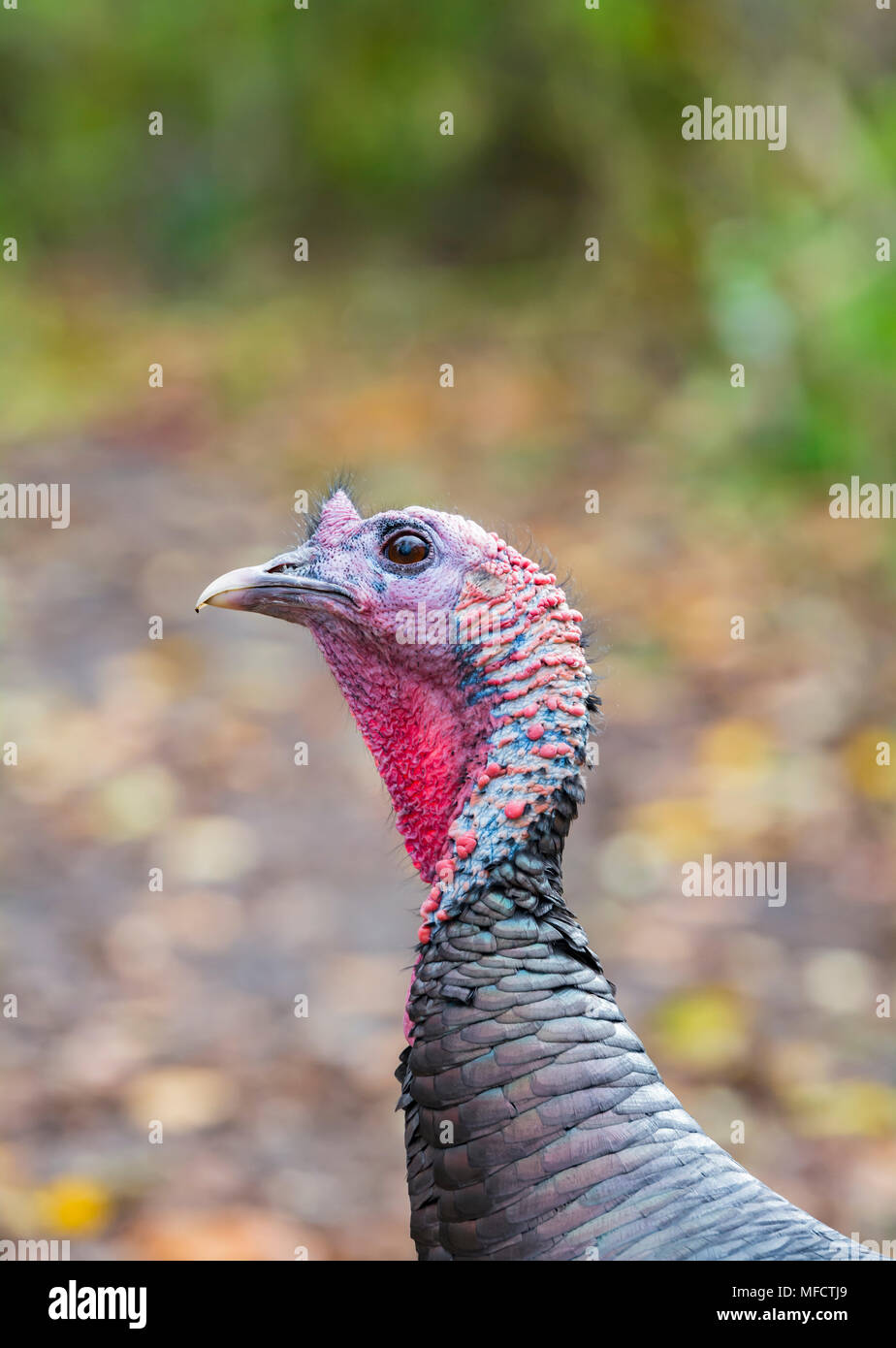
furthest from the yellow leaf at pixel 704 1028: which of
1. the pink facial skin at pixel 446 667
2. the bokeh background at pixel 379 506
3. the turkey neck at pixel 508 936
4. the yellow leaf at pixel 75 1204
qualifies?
the turkey neck at pixel 508 936

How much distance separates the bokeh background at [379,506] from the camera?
4227 mm

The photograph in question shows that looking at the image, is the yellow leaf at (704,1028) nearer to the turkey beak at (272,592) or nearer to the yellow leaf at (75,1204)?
the yellow leaf at (75,1204)

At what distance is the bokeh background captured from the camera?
423 centimetres

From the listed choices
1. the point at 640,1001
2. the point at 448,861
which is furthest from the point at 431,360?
the point at 448,861

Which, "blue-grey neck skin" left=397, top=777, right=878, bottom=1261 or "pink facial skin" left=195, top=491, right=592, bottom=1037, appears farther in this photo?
"pink facial skin" left=195, top=491, right=592, bottom=1037

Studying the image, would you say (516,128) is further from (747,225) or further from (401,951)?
(401,951)

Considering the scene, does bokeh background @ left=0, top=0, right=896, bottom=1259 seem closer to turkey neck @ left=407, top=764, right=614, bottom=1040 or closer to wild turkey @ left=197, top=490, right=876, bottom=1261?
wild turkey @ left=197, top=490, right=876, bottom=1261

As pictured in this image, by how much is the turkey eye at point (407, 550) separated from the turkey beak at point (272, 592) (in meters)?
0.09

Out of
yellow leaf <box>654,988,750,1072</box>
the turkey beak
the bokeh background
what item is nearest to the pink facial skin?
the turkey beak

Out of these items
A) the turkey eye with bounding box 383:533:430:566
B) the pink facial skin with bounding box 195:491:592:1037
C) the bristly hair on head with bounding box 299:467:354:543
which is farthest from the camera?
the bristly hair on head with bounding box 299:467:354:543

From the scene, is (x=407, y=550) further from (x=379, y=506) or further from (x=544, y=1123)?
(x=379, y=506)

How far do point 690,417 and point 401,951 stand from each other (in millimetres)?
4437

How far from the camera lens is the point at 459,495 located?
8.04 m

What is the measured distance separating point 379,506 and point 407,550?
5.70 feet
